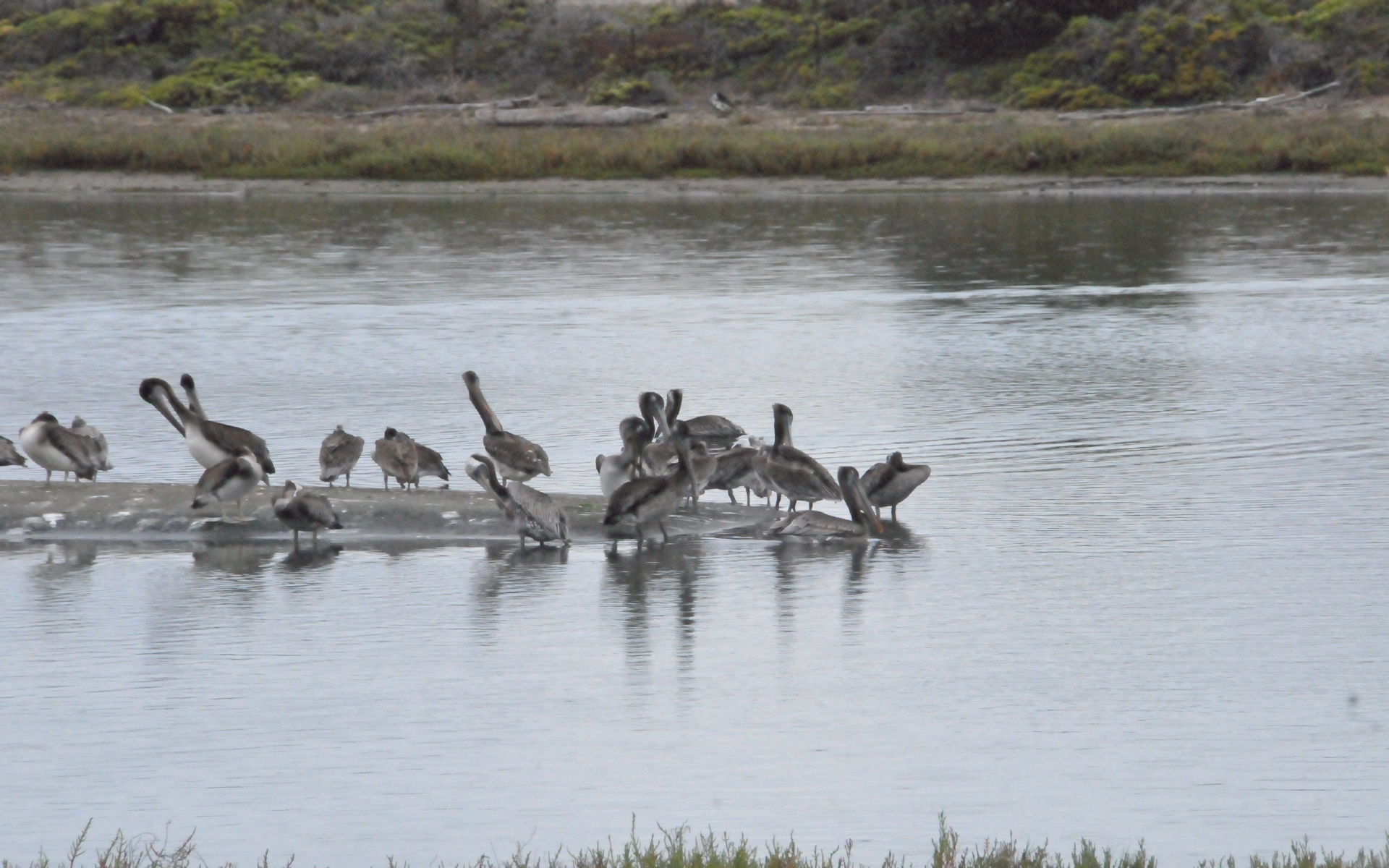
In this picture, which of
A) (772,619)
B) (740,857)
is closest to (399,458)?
(772,619)

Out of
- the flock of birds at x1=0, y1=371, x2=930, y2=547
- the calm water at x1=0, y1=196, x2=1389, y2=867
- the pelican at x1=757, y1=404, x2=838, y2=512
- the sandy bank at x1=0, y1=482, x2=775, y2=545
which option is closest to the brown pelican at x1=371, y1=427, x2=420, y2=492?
the flock of birds at x1=0, y1=371, x2=930, y2=547

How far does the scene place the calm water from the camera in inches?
251

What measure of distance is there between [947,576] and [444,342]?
9.66 metres

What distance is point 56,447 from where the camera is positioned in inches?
432

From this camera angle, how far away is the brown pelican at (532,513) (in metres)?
10.1

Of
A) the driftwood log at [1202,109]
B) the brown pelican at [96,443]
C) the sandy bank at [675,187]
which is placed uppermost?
the driftwood log at [1202,109]

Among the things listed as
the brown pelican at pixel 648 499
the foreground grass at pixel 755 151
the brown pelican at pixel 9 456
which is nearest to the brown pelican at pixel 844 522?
the brown pelican at pixel 648 499

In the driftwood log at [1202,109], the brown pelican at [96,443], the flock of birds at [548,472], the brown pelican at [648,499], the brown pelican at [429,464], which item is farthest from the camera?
the driftwood log at [1202,109]

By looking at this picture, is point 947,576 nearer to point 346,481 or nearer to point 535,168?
point 346,481

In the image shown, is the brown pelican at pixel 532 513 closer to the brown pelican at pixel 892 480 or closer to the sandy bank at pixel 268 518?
the sandy bank at pixel 268 518

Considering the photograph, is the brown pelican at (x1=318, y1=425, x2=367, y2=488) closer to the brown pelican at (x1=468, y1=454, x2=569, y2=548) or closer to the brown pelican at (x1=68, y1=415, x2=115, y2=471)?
the brown pelican at (x1=468, y1=454, x2=569, y2=548)

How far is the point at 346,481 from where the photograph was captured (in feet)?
37.8

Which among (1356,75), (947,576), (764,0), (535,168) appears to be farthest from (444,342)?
(764,0)

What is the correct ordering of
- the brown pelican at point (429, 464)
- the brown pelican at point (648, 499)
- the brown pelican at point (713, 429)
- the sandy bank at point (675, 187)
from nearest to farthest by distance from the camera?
the brown pelican at point (648, 499)
the brown pelican at point (429, 464)
the brown pelican at point (713, 429)
the sandy bank at point (675, 187)
